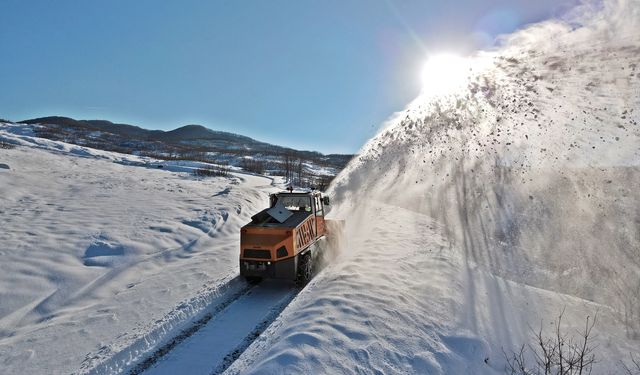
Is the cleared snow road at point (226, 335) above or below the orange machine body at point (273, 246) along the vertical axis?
below

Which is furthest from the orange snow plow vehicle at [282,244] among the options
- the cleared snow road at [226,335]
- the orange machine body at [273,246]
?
the cleared snow road at [226,335]

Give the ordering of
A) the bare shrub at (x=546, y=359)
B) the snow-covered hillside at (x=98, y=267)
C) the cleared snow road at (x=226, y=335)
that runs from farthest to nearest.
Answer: the snow-covered hillside at (x=98, y=267), the bare shrub at (x=546, y=359), the cleared snow road at (x=226, y=335)

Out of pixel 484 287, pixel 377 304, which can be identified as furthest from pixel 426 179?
pixel 377 304

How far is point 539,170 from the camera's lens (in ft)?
A: 59.6

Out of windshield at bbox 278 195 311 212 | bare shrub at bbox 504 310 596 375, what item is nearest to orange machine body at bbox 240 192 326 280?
windshield at bbox 278 195 311 212

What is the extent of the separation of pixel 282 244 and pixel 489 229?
35.7ft

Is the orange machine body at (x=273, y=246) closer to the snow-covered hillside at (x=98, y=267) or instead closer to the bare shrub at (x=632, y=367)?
the snow-covered hillside at (x=98, y=267)

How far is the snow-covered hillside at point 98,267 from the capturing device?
6902 mm

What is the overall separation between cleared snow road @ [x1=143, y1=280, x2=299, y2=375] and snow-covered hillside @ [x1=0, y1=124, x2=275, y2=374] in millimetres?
682

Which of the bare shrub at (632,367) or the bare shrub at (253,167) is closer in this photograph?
the bare shrub at (632,367)

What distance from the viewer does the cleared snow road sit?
19.9 ft

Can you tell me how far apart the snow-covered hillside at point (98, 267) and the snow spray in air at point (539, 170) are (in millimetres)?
8394

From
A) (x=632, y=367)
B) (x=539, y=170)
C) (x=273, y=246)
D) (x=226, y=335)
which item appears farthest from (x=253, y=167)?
(x=632, y=367)

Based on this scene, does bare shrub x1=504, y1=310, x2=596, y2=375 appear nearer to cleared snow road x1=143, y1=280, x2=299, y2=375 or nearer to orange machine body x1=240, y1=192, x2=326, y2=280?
cleared snow road x1=143, y1=280, x2=299, y2=375
